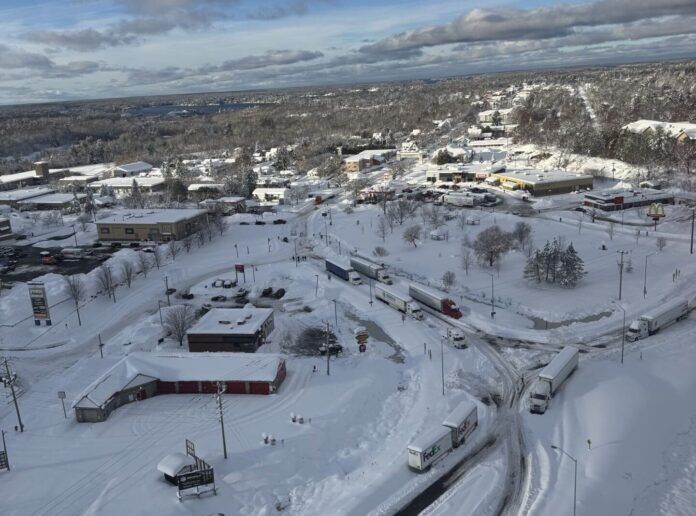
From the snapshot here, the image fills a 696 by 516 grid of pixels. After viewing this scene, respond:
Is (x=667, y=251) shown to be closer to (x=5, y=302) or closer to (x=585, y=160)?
(x=585, y=160)

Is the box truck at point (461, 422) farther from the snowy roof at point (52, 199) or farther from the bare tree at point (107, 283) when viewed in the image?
the snowy roof at point (52, 199)

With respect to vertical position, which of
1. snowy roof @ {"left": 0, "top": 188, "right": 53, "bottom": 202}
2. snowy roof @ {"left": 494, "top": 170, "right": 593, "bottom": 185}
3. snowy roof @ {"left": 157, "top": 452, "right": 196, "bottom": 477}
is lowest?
snowy roof @ {"left": 157, "top": 452, "right": 196, "bottom": 477}

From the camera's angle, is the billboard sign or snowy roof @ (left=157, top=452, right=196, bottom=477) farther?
the billboard sign

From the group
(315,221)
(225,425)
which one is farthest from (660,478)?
(315,221)

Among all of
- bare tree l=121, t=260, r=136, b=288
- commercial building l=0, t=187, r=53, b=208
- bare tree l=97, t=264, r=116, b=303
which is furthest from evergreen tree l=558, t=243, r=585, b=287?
commercial building l=0, t=187, r=53, b=208

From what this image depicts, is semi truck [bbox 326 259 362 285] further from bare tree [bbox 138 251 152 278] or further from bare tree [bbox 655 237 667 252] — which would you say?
bare tree [bbox 655 237 667 252]

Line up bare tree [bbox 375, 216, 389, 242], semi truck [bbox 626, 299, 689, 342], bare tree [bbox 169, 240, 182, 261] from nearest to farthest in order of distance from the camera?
semi truck [bbox 626, 299, 689, 342] < bare tree [bbox 169, 240, 182, 261] < bare tree [bbox 375, 216, 389, 242]

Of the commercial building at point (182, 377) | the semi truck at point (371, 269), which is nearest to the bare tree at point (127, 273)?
the commercial building at point (182, 377)

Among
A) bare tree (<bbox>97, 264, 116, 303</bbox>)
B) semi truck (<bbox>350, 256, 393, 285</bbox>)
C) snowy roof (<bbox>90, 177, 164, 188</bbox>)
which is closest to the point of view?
bare tree (<bbox>97, 264, 116, 303</bbox>)

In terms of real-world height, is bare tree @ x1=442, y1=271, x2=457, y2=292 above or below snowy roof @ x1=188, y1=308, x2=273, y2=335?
below
